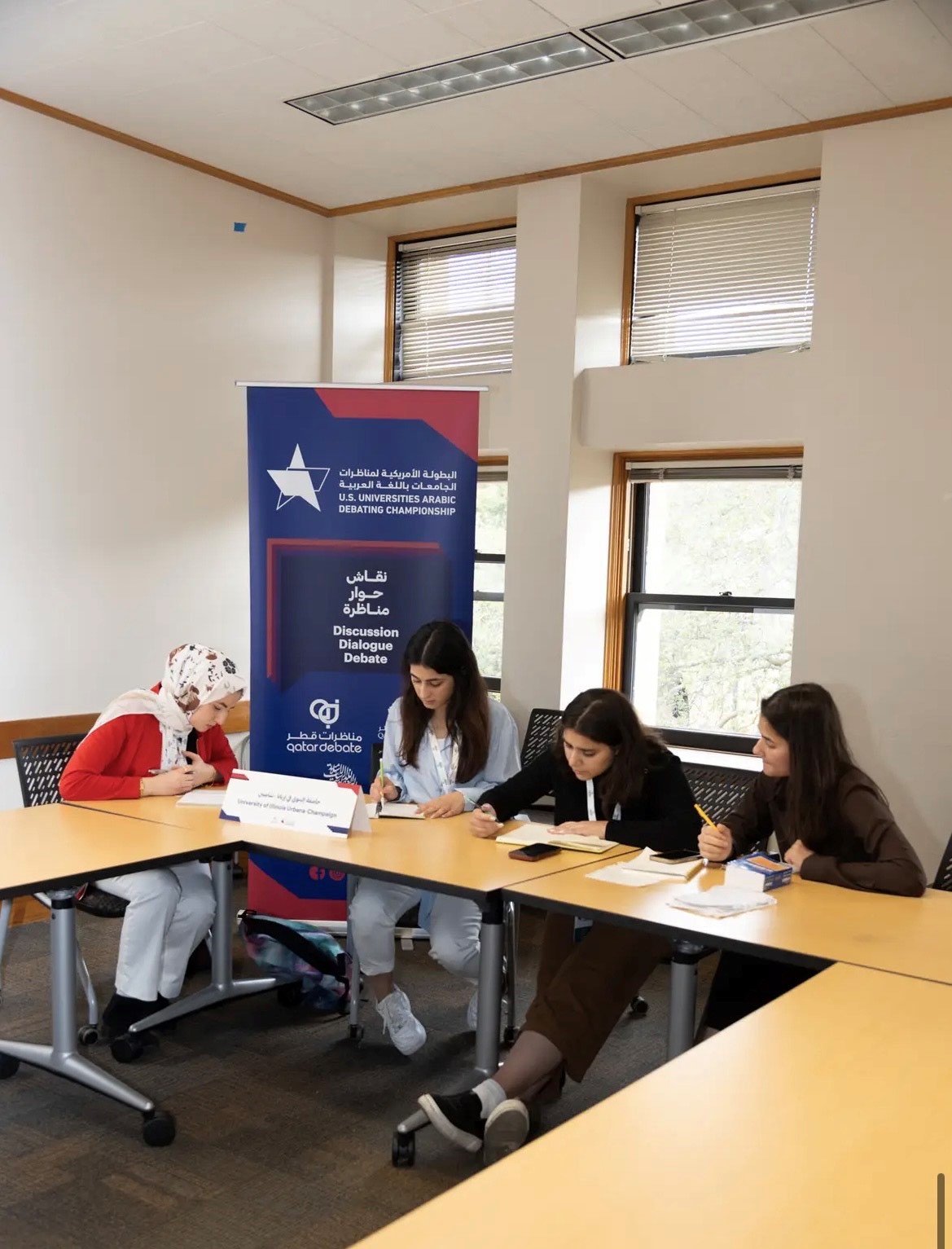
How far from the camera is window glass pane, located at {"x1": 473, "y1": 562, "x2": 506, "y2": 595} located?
580 centimetres

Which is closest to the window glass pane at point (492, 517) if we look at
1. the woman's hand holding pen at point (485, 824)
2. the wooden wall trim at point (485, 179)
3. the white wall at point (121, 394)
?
the white wall at point (121, 394)

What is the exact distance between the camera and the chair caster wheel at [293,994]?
153 inches

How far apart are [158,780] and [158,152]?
2883 millimetres

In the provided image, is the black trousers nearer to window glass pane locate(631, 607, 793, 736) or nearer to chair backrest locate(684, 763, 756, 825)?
chair backrest locate(684, 763, 756, 825)

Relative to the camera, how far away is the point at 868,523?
445cm

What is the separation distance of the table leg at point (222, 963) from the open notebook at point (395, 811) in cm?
52

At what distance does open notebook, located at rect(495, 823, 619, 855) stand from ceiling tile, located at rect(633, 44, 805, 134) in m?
2.58

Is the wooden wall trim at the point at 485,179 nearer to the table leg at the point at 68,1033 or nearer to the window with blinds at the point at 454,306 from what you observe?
the window with blinds at the point at 454,306

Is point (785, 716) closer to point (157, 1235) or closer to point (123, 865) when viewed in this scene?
point (123, 865)

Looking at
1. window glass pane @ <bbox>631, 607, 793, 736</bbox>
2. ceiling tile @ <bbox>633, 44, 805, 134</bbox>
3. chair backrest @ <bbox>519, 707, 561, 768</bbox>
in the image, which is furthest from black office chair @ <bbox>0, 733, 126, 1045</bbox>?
ceiling tile @ <bbox>633, 44, 805, 134</bbox>

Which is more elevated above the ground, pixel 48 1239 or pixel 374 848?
pixel 374 848

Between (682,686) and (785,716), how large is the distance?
2462mm

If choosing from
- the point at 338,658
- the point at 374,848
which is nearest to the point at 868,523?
the point at 338,658

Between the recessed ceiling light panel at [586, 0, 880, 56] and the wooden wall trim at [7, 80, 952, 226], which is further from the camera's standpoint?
the wooden wall trim at [7, 80, 952, 226]
